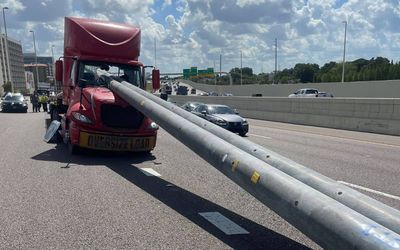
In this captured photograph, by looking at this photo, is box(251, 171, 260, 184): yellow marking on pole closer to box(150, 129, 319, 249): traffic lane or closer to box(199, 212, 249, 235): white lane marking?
box(150, 129, 319, 249): traffic lane

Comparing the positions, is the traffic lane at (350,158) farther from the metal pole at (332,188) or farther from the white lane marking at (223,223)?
the white lane marking at (223,223)

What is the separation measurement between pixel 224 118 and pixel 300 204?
14.8 meters

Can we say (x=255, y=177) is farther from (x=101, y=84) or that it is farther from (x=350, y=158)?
(x=101, y=84)

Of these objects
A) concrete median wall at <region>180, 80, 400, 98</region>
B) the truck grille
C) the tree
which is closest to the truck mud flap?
the truck grille

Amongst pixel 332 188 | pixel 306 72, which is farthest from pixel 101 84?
pixel 306 72

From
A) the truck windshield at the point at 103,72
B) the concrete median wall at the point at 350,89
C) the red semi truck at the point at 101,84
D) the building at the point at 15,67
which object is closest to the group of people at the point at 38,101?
the red semi truck at the point at 101,84

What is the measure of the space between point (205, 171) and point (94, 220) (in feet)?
12.4

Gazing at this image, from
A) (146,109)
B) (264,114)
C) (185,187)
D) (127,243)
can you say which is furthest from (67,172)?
(264,114)

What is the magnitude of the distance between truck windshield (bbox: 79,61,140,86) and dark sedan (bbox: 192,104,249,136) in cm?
670

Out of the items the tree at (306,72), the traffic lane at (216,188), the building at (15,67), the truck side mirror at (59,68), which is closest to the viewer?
the traffic lane at (216,188)

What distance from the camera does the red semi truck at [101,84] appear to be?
34.0ft

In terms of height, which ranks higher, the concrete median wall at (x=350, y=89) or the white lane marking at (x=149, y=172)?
the white lane marking at (x=149, y=172)

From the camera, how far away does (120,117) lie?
34.9ft

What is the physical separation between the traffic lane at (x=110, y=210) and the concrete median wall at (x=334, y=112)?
1248 cm
